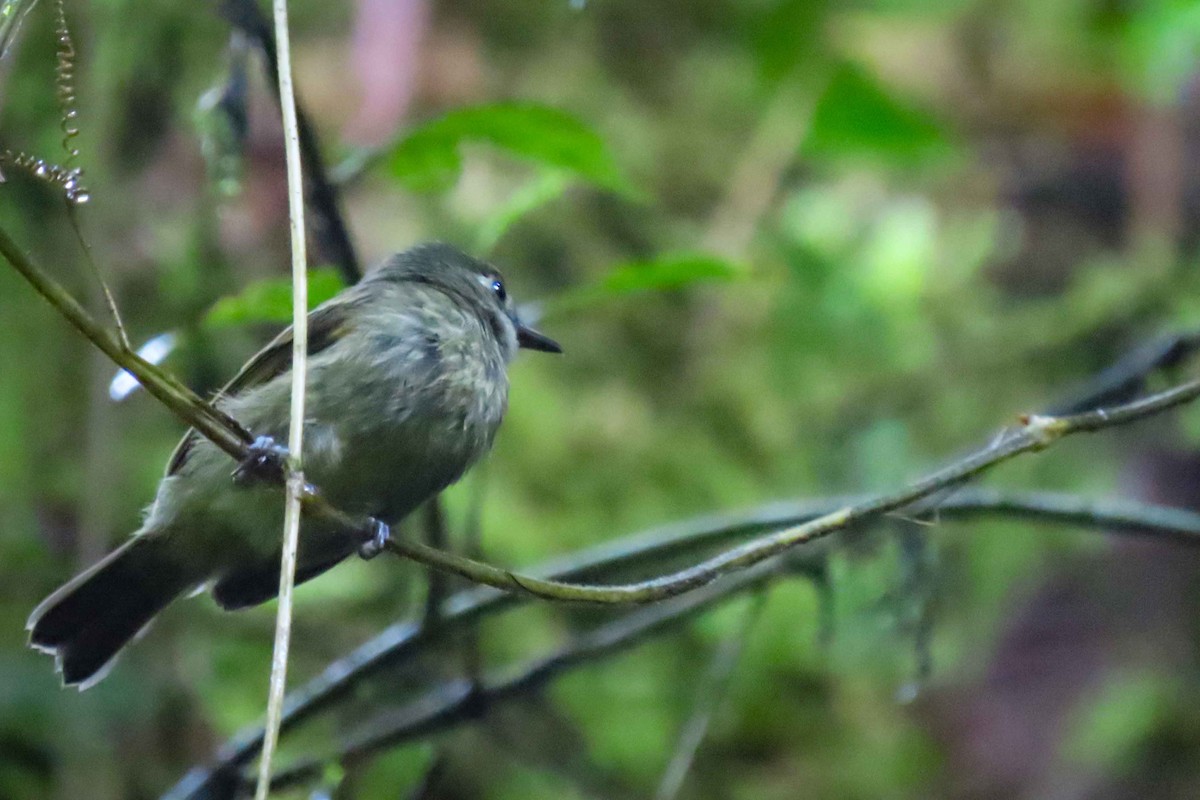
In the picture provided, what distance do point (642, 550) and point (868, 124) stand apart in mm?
2539

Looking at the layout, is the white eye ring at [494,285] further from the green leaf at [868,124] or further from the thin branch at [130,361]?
the green leaf at [868,124]

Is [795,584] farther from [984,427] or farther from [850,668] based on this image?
[984,427]

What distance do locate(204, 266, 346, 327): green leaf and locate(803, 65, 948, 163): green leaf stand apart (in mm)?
2901

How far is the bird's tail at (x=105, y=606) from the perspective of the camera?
249cm

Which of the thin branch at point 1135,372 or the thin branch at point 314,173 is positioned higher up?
the thin branch at point 1135,372

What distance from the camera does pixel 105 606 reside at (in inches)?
102

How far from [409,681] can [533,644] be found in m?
1.17

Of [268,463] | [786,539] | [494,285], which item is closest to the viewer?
[786,539]

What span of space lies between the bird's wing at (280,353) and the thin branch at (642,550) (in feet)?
1.65

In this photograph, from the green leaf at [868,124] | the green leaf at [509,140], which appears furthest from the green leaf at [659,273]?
the green leaf at [868,124]

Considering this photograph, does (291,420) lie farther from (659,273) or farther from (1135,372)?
(1135,372)

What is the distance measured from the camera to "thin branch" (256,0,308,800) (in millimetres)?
1282

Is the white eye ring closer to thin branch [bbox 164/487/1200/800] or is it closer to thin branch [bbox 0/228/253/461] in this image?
thin branch [bbox 164/487/1200/800]

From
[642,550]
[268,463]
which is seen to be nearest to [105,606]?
[268,463]
